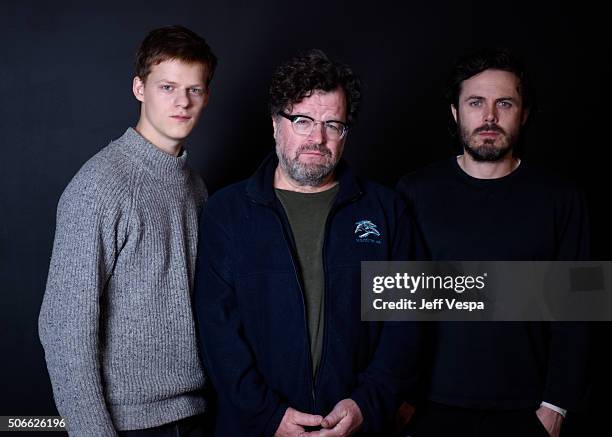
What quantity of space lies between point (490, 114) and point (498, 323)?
2.38ft

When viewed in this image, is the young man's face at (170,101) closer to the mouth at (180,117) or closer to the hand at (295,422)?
the mouth at (180,117)

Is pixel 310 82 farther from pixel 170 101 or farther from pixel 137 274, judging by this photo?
pixel 137 274

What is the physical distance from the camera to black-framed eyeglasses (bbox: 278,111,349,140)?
2213mm

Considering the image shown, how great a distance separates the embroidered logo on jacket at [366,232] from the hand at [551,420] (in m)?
0.79

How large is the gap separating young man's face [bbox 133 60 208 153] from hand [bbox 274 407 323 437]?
0.92 m

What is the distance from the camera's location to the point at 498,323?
91.3 inches

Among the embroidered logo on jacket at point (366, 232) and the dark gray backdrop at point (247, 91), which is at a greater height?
the dark gray backdrop at point (247, 91)

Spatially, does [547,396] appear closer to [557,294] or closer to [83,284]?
[557,294]

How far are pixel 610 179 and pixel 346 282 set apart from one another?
1714 mm

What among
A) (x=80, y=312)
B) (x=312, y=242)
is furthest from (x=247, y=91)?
(x=80, y=312)

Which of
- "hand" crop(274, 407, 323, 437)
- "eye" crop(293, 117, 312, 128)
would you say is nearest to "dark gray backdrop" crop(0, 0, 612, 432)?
"eye" crop(293, 117, 312, 128)

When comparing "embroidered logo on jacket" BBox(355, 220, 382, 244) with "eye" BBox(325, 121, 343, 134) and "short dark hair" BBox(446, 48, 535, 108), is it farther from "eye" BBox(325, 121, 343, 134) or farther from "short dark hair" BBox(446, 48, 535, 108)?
"short dark hair" BBox(446, 48, 535, 108)

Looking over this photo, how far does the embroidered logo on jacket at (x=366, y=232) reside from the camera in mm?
2193

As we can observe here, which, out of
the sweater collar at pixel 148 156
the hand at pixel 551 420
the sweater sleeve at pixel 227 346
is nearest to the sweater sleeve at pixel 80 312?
the sweater collar at pixel 148 156
